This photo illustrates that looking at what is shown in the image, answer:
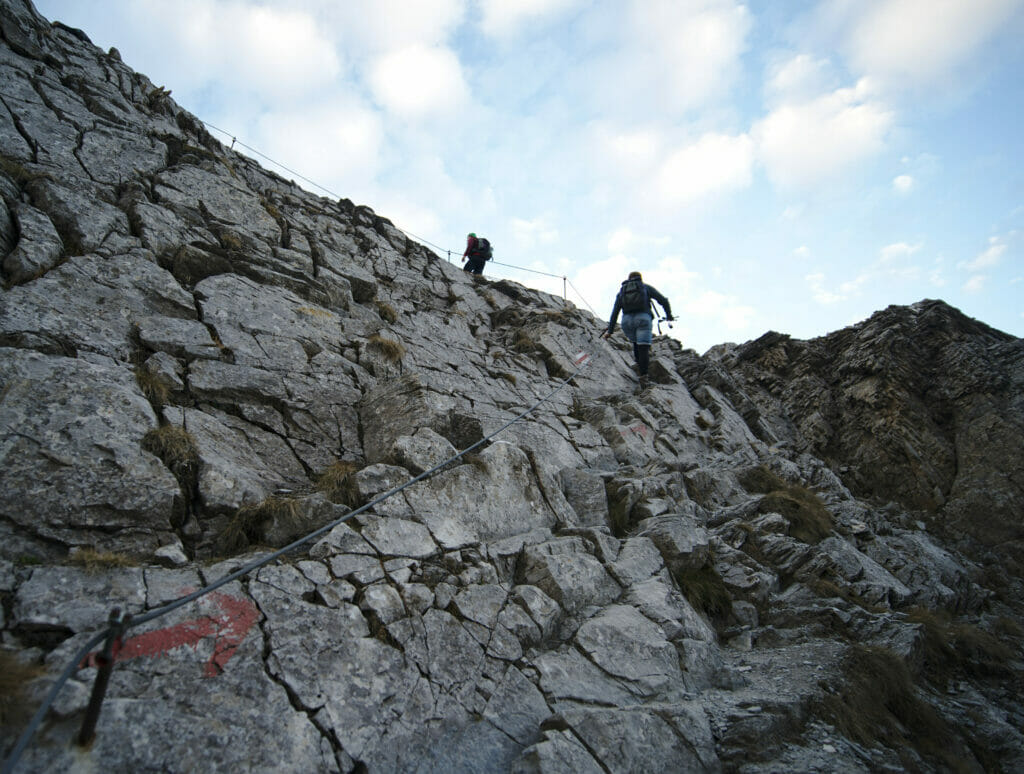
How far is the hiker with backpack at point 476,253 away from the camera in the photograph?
25.3 m

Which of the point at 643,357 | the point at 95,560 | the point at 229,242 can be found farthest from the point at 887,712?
the point at 229,242

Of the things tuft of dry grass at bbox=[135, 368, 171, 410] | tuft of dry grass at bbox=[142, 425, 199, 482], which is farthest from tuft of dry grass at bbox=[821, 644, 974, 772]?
tuft of dry grass at bbox=[135, 368, 171, 410]

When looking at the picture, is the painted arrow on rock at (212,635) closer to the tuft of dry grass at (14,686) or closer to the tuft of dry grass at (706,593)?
the tuft of dry grass at (14,686)

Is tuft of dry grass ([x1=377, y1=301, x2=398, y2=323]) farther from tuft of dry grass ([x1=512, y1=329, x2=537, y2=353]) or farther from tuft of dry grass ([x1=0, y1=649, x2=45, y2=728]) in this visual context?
tuft of dry grass ([x1=0, y1=649, x2=45, y2=728])

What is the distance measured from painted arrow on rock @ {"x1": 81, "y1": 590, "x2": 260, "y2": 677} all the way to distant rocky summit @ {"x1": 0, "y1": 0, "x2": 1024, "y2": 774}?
0.09 feet

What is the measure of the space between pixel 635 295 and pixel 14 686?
1814 cm

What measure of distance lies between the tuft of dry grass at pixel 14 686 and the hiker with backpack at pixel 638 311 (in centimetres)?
1742

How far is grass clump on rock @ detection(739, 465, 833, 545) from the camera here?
11211mm

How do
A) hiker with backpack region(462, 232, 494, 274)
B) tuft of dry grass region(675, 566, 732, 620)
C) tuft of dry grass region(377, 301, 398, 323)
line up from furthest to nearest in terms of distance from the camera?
hiker with backpack region(462, 232, 494, 274), tuft of dry grass region(377, 301, 398, 323), tuft of dry grass region(675, 566, 732, 620)

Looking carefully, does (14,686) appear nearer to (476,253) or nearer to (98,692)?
(98,692)

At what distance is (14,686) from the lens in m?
3.90

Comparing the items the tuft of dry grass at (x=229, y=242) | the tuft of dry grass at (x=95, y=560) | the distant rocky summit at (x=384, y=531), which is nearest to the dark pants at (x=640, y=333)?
the distant rocky summit at (x=384, y=531)

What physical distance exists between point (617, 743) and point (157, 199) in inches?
603

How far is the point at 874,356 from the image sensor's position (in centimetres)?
1927
